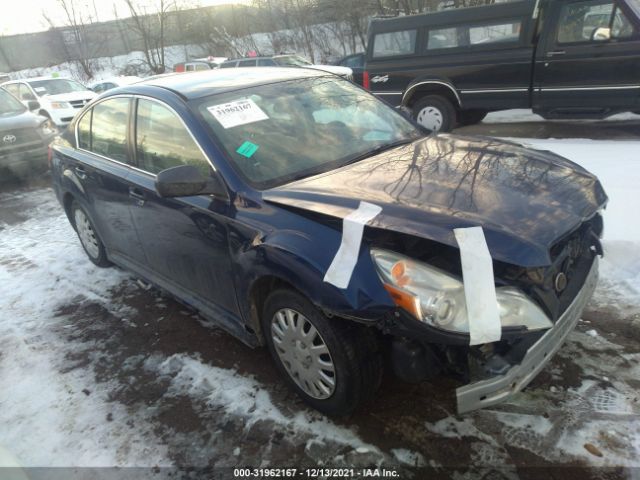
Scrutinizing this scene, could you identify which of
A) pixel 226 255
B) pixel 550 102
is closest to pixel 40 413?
pixel 226 255

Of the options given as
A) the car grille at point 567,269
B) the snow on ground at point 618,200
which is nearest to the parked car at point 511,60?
the snow on ground at point 618,200

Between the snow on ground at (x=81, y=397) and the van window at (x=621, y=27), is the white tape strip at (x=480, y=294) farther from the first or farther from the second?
the van window at (x=621, y=27)

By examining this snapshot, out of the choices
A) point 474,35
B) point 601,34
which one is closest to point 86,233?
point 474,35

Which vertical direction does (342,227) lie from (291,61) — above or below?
above

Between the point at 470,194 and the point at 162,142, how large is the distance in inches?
79.2

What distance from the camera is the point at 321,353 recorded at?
2311 millimetres

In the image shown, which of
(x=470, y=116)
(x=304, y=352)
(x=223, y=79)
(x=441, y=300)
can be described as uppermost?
(x=223, y=79)

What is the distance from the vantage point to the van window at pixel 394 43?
8570 mm

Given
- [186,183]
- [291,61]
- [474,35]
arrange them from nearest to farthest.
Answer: [186,183] → [474,35] → [291,61]

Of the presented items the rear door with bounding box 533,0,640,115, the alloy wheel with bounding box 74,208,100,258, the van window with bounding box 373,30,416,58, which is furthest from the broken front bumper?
the van window with bounding box 373,30,416,58

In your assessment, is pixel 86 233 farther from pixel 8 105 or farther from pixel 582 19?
pixel 582 19

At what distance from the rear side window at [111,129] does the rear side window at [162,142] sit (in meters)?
0.24

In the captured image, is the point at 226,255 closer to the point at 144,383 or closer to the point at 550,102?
the point at 144,383

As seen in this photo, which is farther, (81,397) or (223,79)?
(223,79)
